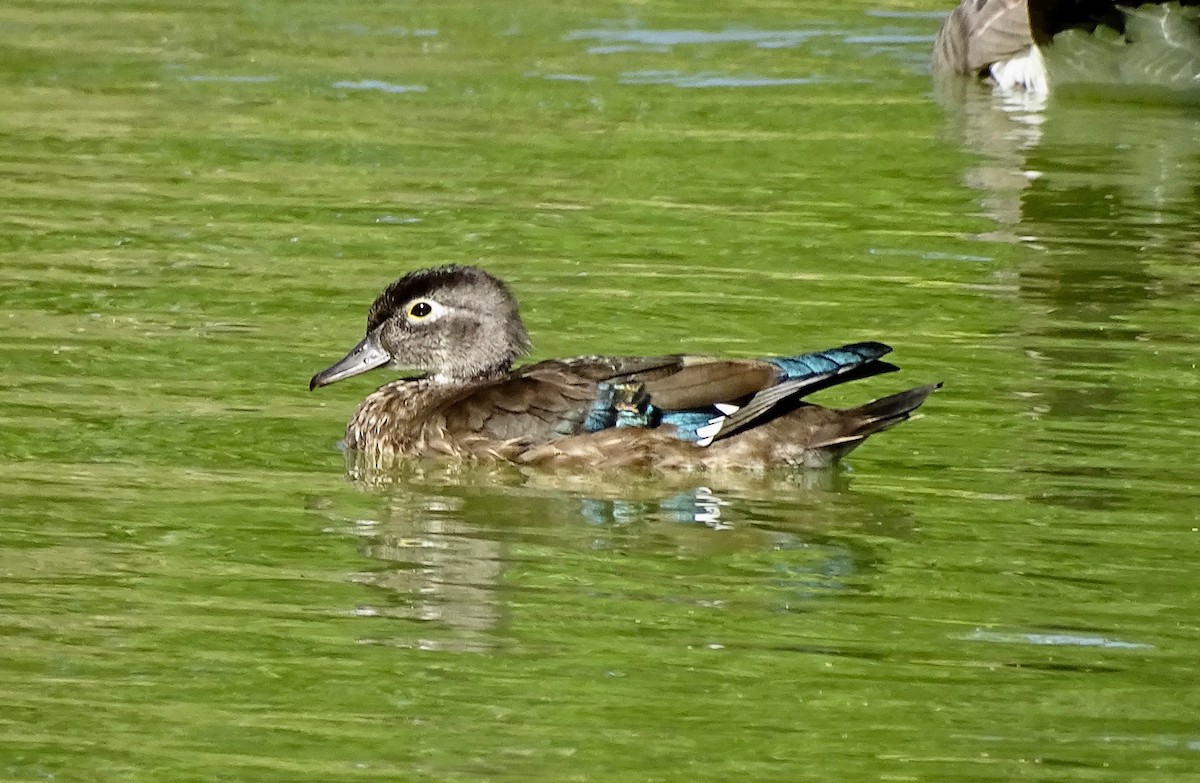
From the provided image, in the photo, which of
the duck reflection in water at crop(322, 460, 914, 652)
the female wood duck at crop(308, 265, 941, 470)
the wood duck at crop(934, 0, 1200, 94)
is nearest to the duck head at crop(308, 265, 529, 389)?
the female wood duck at crop(308, 265, 941, 470)

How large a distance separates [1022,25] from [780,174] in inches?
136

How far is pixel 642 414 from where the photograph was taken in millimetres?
9484

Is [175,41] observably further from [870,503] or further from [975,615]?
[975,615]

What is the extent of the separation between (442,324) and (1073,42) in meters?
7.53

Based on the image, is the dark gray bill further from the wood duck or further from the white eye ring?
the wood duck

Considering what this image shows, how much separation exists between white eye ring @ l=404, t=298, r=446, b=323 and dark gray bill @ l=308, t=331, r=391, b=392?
0.16 m

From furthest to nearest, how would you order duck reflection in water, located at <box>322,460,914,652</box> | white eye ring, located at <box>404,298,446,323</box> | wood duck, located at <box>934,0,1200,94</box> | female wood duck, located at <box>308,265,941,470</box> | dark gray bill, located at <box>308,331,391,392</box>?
wood duck, located at <box>934,0,1200,94</box>
white eye ring, located at <box>404,298,446,323</box>
dark gray bill, located at <box>308,331,391,392</box>
female wood duck, located at <box>308,265,941,470</box>
duck reflection in water, located at <box>322,460,914,652</box>

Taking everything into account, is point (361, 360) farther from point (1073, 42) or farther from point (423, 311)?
point (1073, 42)

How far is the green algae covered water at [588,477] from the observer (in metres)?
6.70

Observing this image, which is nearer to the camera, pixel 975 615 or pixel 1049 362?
pixel 975 615

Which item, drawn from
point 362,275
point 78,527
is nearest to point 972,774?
point 78,527

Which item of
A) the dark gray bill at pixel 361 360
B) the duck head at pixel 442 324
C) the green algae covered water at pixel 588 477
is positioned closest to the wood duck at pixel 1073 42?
the green algae covered water at pixel 588 477

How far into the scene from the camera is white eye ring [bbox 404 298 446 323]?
10.2 meters

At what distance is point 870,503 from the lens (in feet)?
29.2
